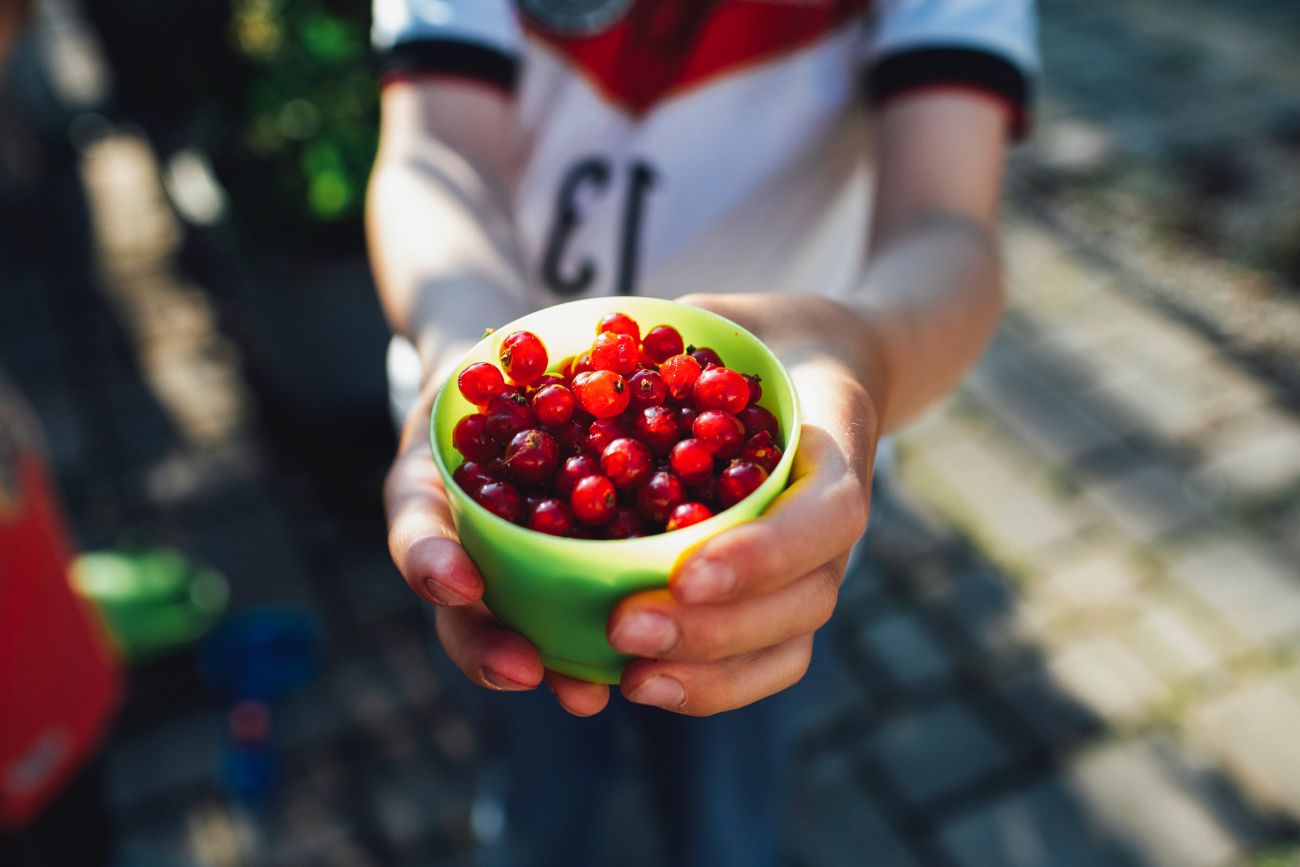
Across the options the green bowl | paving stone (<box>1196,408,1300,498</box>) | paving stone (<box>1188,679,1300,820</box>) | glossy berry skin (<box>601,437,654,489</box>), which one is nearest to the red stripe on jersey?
the green bowl

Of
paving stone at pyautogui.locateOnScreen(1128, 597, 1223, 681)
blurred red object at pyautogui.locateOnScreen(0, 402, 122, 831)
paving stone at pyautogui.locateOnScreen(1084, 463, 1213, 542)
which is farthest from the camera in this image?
paving stone at pyautogui.locateOnScreen(1084, 463, 1213, 542)

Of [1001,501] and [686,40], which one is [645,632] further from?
[1001,501]

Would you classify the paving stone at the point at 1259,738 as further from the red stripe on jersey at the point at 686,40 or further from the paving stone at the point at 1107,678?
the red stripe on jersey at the point at 686,40

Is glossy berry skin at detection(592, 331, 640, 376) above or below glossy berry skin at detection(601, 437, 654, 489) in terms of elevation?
above

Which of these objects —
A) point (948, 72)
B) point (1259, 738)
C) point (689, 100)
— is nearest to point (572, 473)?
point (689, 100)

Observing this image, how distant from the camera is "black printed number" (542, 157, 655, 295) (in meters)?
1.61

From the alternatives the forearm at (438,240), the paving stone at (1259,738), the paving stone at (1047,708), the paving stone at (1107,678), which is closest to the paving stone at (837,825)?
the paving stone at (1047,708)

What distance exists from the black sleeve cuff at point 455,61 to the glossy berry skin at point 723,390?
30.8 inches

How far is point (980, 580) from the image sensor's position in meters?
3.12

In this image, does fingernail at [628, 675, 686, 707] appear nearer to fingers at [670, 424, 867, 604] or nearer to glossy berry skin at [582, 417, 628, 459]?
fingers at [670, 424, 867, 604]

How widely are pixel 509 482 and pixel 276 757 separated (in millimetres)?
2050

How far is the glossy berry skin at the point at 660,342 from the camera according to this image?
1.18m

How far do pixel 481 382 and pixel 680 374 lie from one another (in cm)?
22

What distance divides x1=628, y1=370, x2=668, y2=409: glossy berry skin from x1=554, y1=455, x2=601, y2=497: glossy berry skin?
0.33ft
